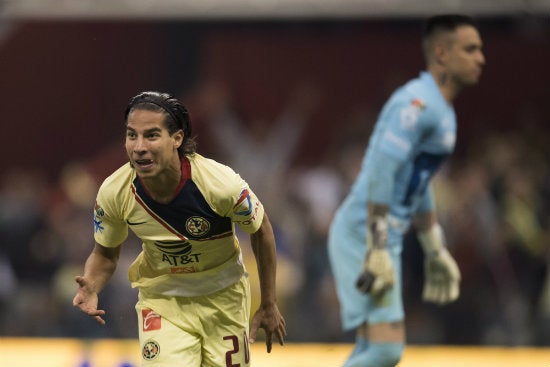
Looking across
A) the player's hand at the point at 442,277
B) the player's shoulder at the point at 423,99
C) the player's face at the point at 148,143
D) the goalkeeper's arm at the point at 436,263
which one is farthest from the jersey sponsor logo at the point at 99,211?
the player's hand at the point at 442,277

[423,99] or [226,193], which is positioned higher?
[423,99]

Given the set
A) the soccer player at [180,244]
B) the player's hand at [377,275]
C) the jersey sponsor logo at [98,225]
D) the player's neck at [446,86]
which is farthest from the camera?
the player's neck at [446,86]

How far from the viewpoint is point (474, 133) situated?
49.8 ft

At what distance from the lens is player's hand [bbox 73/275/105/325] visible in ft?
20.3

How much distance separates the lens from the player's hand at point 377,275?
7398 mm

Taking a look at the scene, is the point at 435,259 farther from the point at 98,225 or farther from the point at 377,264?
the point at 98,225

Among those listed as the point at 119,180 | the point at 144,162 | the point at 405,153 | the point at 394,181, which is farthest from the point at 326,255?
the point at 144,162

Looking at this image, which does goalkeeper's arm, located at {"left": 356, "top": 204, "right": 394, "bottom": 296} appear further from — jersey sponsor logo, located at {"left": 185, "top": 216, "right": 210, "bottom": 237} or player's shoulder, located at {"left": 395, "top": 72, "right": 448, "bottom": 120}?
jersey sponsor logo, located at {"left": 185, "top": 216, "right": 210, "bottom": 237}

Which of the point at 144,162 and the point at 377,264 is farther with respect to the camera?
the point at 377,264

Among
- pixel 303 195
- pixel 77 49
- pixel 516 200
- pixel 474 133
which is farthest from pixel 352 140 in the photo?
pixel 77 49

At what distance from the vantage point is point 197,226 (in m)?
6.27

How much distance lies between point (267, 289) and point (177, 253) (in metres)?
0.44

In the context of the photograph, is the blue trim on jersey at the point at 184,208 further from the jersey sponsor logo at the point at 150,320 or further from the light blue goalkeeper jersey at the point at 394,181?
the light blue goalkeeper jersey at the point at 394,181

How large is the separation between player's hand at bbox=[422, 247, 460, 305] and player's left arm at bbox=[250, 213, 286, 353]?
1.93 metres
